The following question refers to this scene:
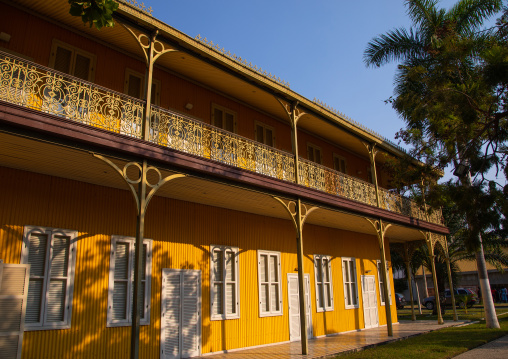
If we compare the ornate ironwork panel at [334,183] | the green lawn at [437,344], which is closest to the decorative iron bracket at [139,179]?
the ornate ironwork panel at [334,183]

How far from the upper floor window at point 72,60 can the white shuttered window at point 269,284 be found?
7.14m

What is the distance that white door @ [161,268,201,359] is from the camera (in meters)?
10.0

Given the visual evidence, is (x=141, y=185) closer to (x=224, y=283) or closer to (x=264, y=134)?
(x=224, y=283)

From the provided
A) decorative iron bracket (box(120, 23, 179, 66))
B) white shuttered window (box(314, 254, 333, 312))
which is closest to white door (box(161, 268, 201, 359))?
decorative iron bracket (box(120, 23, 179, 66))

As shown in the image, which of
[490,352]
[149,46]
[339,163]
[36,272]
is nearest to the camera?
[36,272]

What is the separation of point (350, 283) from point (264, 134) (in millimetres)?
7199

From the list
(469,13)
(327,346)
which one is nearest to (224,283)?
(327,346)

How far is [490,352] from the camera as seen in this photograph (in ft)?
33.8

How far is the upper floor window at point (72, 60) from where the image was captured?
930 cm

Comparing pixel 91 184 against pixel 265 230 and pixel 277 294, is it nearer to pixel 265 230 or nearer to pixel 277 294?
pixel 265 230

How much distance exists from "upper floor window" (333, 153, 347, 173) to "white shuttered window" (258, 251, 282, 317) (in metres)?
5.73

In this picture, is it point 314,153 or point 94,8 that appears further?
point 314,153

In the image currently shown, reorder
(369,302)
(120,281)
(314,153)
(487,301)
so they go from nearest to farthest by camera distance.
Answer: (120,281) → (487,301) → (314,153) → (369,302)

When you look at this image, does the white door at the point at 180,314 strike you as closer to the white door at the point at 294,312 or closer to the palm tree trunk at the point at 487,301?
the white door at the point at 294,312
